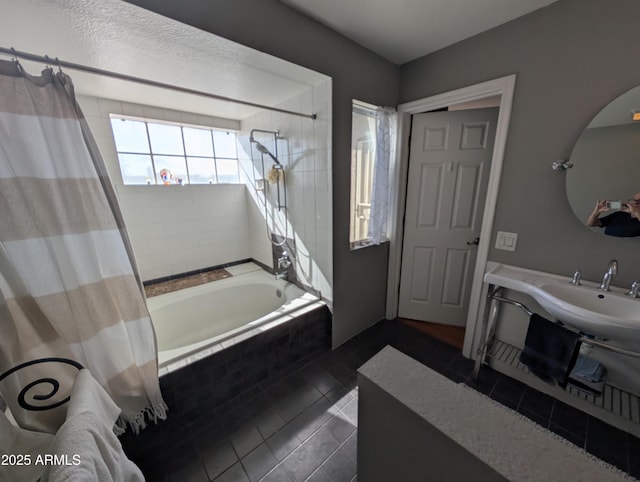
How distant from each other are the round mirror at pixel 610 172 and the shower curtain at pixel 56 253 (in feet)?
8.08

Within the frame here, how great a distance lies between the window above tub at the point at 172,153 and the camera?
227 centimetres

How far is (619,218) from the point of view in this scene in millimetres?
1281

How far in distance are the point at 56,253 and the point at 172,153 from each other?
186 centimetres

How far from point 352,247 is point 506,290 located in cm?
118

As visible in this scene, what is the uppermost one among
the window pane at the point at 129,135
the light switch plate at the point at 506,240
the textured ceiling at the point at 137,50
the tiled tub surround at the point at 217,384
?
the textured ceiling at the point at 137,50

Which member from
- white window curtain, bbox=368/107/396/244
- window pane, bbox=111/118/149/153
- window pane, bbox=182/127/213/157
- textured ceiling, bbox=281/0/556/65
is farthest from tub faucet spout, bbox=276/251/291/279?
textured ceiling, bbox=281/0/556/65

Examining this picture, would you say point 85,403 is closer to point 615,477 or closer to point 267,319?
point 267,319

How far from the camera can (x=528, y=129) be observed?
1497 mm

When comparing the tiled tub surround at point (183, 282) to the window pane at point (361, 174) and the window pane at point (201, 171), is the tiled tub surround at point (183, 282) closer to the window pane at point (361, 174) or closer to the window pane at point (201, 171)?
the window pane at point (201, 171)

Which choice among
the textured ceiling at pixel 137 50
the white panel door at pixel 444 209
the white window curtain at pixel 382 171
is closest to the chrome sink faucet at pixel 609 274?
the white panel door at pixel 444 209

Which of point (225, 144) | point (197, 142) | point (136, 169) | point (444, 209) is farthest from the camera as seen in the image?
point (225, 144)

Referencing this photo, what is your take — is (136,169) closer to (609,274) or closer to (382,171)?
(382,171)

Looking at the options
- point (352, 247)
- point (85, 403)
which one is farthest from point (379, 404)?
point (352, 247)

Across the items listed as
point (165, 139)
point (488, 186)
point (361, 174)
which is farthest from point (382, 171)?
point (165, 139)
